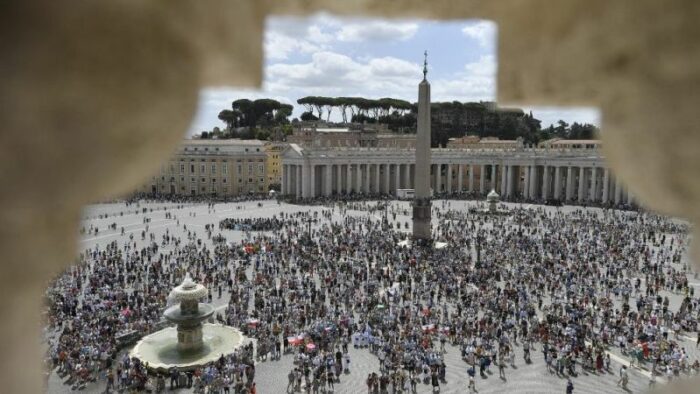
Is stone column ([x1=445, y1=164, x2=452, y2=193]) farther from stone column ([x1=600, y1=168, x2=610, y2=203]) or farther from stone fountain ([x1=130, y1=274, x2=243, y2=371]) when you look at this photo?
stone fountain ([x1=130, y1=274, x2=243, y2=371])

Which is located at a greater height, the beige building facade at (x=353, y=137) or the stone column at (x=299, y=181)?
the beige building facade at (x=353, y=137)

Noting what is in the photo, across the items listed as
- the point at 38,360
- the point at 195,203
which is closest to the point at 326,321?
the point at 38,360

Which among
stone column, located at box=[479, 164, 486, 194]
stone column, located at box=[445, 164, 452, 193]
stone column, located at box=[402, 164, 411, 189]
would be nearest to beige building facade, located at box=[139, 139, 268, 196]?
stone column, located at box=[402, 164, 411, 189]

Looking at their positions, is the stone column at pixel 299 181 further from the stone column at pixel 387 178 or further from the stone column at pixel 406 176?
the stone column at pixel 406 176

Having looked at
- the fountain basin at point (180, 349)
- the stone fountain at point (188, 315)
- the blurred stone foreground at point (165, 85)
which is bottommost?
the fountain basin at point (180, 349)

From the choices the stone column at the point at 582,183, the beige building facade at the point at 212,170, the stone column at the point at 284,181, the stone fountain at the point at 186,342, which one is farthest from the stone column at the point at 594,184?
the stone fountain at the point at 186,342

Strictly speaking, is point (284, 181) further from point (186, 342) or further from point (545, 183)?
point (186, 342)

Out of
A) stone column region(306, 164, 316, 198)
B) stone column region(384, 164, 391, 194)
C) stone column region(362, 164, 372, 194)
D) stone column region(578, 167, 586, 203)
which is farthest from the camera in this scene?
stone column region(384, 164, 391, 194)
